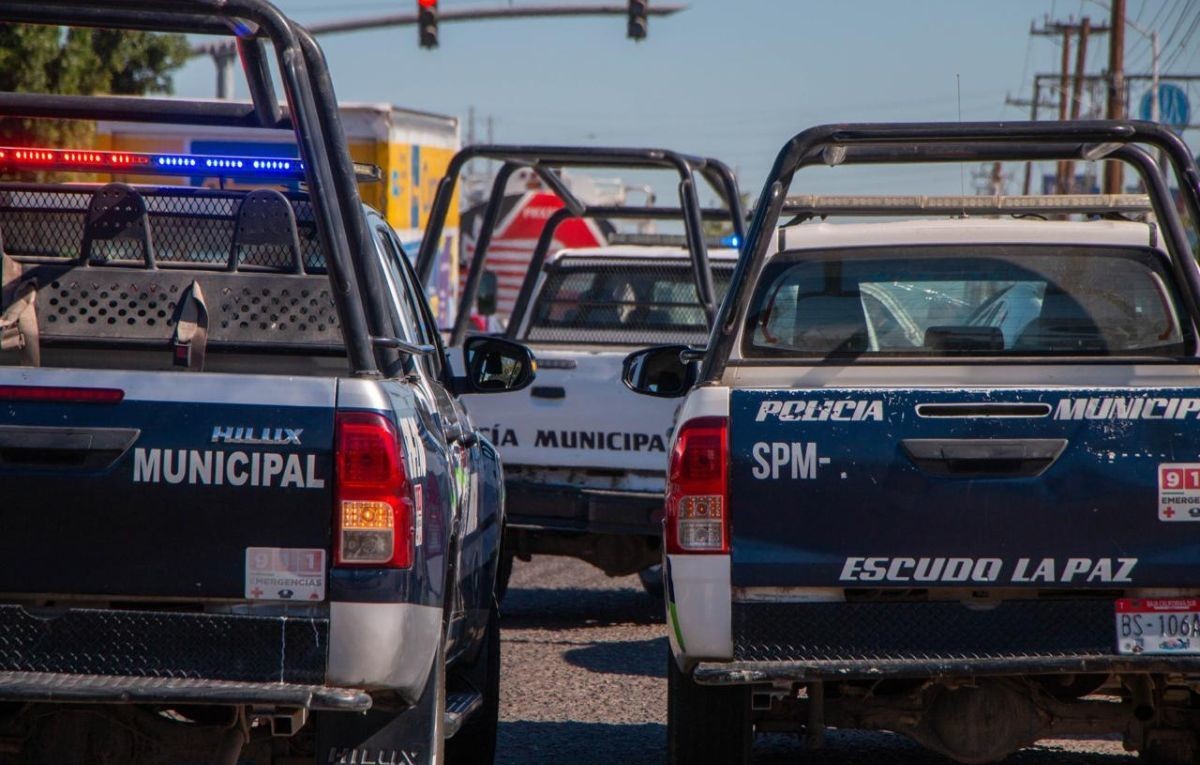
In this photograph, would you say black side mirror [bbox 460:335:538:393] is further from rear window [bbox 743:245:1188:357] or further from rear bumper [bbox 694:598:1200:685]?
rear bumper [bbox 694:598:1200:685]

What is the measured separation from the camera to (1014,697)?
5.32 meters

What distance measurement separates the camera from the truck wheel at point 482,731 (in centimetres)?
605

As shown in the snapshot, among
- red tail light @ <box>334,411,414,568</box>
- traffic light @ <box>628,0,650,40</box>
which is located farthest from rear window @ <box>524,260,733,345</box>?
traffic light @ <box>628,0,650,40</box>

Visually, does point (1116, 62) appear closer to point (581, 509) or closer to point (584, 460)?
point (584, 460)

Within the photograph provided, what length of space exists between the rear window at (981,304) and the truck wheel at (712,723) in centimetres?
107

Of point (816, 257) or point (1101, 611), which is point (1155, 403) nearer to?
point (1101, 611)

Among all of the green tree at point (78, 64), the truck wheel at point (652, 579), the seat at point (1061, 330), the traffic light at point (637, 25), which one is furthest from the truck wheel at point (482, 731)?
the traffic light at point (637, 25)

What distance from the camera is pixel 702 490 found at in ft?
16.6

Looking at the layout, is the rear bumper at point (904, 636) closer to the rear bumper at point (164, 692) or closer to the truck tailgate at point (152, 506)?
the rear bumper at point (164, 692)

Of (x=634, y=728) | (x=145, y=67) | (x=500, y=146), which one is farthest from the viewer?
(x=145, y=67)

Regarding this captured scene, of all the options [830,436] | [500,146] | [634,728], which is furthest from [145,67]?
[830,436]

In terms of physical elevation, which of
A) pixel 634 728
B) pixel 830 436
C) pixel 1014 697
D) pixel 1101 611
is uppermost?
pixel 830 436

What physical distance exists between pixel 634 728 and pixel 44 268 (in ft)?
9.62

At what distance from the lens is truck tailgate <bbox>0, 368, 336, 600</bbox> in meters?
4.34
